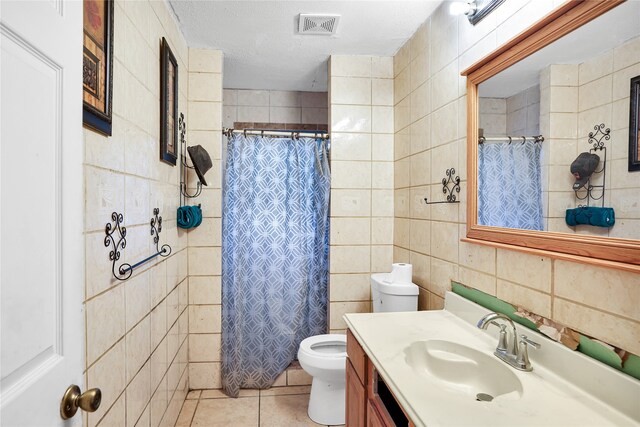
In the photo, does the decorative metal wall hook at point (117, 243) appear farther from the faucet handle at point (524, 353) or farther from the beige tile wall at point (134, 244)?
the faucet handle at point (524, 353)

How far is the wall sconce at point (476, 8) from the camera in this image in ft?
4.33

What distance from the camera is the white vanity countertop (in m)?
0.78

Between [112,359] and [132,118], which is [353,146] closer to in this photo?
[132,118]

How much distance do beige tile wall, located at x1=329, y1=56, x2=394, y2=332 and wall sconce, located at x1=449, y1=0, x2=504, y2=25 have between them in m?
0.82

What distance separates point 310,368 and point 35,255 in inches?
63.1

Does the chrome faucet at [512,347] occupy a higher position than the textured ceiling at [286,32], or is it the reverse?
the textured ceiling at [286,32]

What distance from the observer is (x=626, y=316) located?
835 mm

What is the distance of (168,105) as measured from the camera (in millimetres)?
1685

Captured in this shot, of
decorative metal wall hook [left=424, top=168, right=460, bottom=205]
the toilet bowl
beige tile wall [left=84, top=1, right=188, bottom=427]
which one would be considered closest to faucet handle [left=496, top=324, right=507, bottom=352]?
decorative metal wall hook [left=424, top=168, right=460, bottom=205]

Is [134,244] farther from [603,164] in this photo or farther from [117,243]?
[603,164]

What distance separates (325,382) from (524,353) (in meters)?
1.23

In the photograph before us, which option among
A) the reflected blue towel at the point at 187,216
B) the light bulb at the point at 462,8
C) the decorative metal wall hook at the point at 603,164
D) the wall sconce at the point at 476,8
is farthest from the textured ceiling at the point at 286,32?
the decorative metal wall hook at the point at 603,164

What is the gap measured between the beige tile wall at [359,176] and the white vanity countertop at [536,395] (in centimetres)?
108

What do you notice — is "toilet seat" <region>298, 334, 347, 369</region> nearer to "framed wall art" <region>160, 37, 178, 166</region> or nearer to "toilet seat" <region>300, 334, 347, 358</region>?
"toilet seat" <region>300, 334, 347, 358</region>
